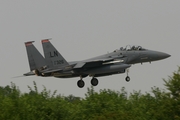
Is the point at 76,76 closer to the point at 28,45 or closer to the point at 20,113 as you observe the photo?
the point at 28,45

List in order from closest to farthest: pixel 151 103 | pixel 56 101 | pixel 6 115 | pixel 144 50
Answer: pixel 6 115 < pixel 56 101 < pixel 151 103 < pixel 144 50

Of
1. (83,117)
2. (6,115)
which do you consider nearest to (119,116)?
(83,117)

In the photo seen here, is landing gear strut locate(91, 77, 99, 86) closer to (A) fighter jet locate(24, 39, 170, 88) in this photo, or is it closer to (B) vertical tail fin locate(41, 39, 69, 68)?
(A) fighter jet locate(24, 39, 170, 88)

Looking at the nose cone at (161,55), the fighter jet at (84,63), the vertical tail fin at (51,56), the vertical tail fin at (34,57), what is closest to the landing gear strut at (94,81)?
the fighter jet at (84,63)

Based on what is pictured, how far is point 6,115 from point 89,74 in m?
13.8

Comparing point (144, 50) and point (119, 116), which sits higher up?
point (144, 50)

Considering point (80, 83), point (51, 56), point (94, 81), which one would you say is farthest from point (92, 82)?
point (51, 56)

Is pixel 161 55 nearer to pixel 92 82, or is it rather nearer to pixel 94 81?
pixel 94 81

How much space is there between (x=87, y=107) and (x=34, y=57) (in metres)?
6.32

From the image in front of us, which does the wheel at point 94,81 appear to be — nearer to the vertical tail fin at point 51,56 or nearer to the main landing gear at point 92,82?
the main landing gear at point 92,82

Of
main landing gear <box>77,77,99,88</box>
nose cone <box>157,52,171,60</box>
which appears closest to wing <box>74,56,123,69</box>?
main landing gear <box>77,77,99,88</box>

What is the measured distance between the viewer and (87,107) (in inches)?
1997

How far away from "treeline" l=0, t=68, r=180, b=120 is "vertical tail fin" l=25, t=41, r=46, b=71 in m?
2.92

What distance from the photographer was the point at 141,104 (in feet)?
169
